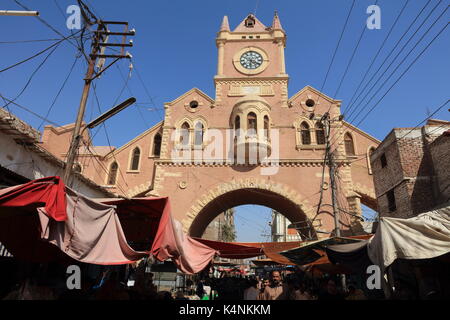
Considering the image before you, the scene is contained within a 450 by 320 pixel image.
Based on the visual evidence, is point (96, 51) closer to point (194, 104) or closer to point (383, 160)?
point (194, 104)

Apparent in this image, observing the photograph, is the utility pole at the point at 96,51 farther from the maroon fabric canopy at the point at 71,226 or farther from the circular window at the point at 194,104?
the circular window at the point at 194,104

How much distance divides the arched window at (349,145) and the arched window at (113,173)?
18.1 meters

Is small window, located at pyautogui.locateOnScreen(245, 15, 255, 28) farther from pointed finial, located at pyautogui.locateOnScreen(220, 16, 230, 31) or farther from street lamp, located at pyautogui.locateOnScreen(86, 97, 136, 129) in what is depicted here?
street lamp, located at pyautogui.locateOnScreen(86, 97, 136, 129)

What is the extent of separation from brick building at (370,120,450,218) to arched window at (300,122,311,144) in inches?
290

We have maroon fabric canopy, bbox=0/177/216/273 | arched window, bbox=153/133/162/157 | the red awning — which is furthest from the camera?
arched window, bbox=153/133/162/157

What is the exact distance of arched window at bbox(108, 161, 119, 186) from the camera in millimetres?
22084

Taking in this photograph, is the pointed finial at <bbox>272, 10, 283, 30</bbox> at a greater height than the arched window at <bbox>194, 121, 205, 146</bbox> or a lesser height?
greater

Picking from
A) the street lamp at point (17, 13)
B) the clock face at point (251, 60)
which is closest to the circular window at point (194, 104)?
the clock face at point (251, 60)

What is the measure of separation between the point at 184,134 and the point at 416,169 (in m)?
15.1

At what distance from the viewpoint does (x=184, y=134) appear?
866 inches

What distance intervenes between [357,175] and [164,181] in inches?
563

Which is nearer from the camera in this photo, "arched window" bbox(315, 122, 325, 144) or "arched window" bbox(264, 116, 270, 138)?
"arched window" bbox(264, 116, 270, 138)

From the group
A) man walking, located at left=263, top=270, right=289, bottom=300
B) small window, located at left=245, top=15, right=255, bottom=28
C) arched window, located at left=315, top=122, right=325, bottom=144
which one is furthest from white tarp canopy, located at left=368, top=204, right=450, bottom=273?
small window, located at left=245, top=15, right=255, bottom=28

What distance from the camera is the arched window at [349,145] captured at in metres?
22.0
